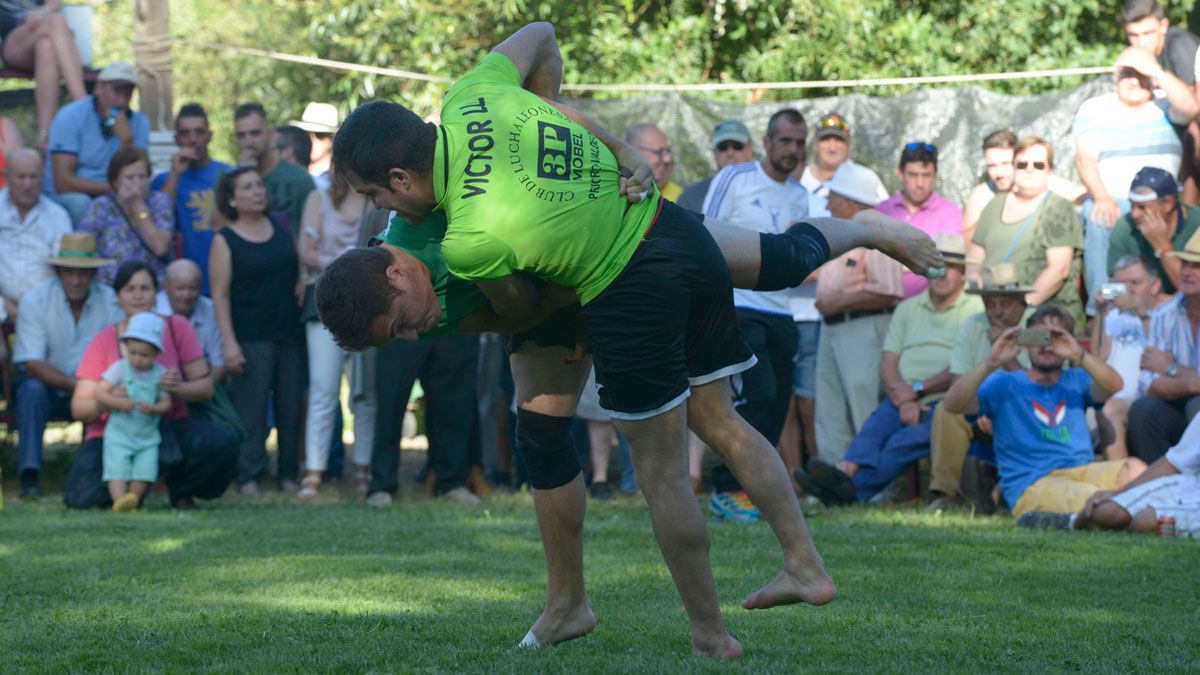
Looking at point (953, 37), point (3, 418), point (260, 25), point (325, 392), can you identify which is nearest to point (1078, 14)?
point (953, 37)

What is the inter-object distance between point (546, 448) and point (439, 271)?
2.32 ft

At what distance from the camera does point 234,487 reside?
11203 mm

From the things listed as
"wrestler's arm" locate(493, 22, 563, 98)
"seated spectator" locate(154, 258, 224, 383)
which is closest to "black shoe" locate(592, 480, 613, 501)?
"seated spectator" locate(154, 258, 224, 383)

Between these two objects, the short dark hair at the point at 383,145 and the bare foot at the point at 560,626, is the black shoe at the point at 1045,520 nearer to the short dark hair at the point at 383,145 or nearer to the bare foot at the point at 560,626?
the bare foot at the point at 560,626

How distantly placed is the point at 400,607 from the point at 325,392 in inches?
197

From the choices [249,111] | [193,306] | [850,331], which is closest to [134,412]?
[193,306]

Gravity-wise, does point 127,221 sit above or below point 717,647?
above

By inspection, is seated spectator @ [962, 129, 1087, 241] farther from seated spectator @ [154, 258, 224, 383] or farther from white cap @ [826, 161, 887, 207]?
seated spectator @ [154, 258, 224, 383]

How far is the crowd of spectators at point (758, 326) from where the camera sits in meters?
9.48

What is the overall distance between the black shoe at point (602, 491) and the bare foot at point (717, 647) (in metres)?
5.30

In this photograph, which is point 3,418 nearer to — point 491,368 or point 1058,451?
point 491,368

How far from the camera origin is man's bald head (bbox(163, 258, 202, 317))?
1084 cm

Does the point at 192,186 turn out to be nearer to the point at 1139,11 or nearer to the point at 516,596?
the point at 516,596

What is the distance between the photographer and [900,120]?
12648mm
